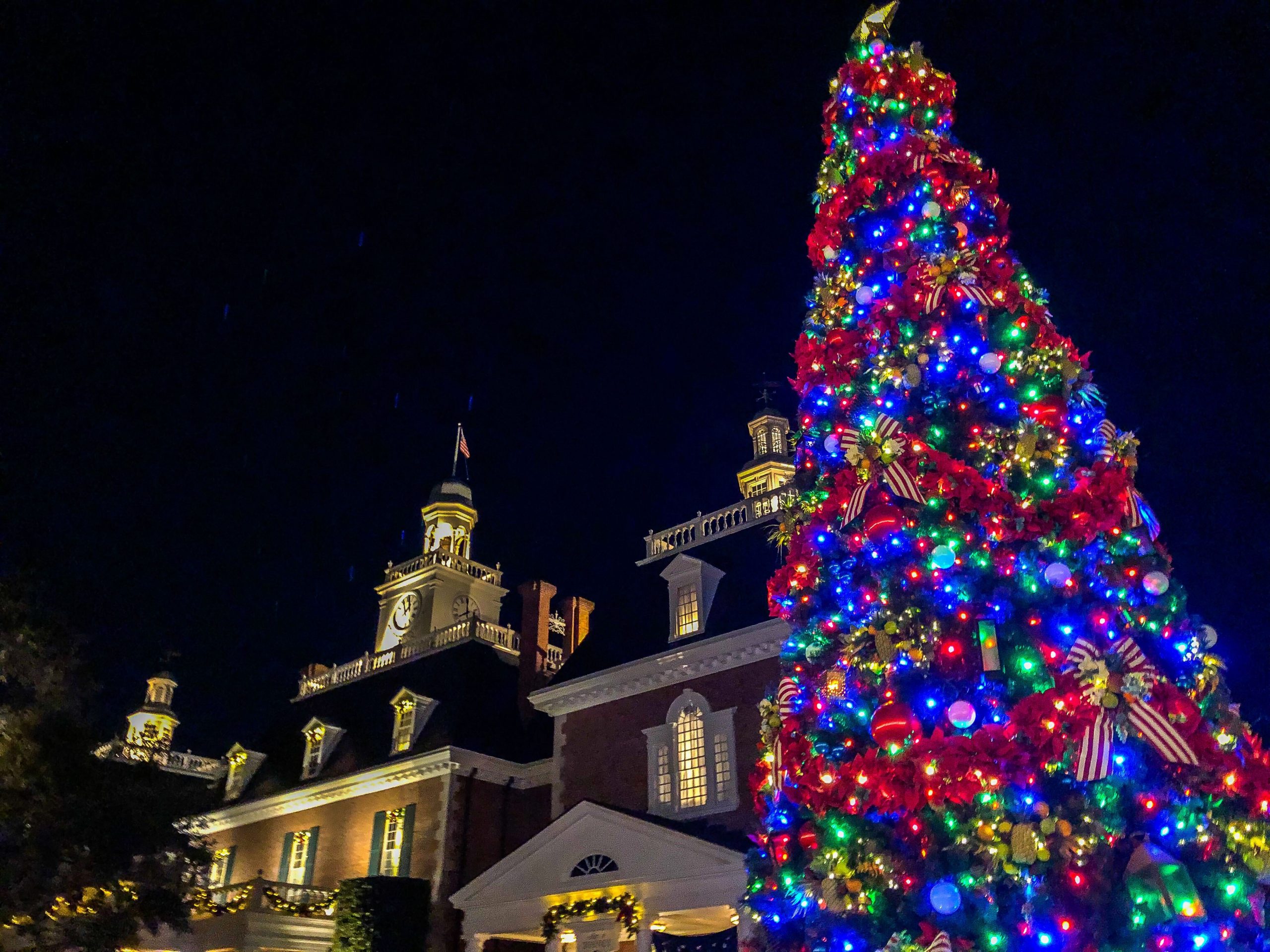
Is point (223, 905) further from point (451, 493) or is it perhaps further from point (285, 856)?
point (451, 493)

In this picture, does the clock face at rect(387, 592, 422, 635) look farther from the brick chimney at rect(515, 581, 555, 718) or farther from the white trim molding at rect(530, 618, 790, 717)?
the white trim molding at rect(530, 618, 790, 717)

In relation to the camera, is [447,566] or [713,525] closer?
[713,525]

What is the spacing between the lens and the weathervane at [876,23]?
11844 mm

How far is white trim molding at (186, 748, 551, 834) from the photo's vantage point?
2577 centimetres

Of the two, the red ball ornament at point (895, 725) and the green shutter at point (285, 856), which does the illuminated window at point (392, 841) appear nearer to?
the green shutter at point (285, 856)

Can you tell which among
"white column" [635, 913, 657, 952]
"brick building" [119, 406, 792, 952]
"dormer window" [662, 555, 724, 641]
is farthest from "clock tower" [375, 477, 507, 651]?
"white column" [635, 913, 657, 952]

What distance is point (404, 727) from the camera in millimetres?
28266

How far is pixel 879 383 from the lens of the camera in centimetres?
943

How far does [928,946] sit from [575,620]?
66.6 feet

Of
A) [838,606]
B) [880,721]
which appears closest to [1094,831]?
[880,721]

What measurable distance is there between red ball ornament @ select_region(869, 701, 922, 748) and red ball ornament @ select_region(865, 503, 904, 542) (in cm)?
150

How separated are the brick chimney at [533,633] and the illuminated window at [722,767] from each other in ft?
27.7

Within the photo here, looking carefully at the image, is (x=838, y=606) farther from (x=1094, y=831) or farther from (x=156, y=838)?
(x=156, y=838)

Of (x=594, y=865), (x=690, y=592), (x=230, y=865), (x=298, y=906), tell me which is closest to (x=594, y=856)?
(x=594, y=865)
